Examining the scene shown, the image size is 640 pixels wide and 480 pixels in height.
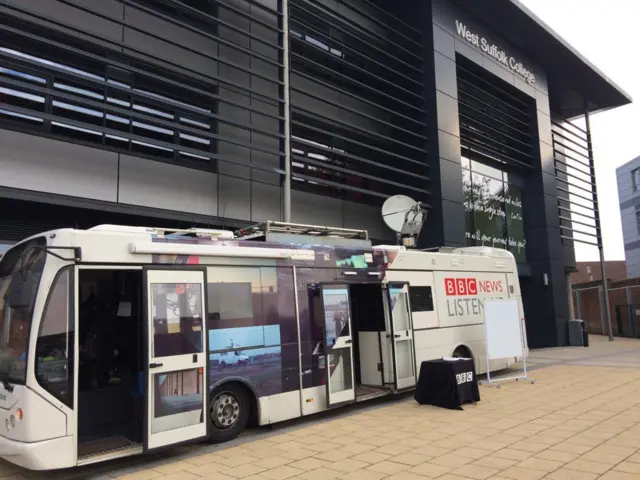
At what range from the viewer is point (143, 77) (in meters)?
10.5

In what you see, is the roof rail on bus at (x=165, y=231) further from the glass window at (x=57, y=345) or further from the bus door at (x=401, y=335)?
the bus door at (x=401, y=335)

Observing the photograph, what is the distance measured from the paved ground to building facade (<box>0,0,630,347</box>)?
5.16m

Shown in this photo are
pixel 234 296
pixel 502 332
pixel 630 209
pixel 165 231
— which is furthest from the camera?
pixel 630 209

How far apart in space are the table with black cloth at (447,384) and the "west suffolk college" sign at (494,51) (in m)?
12.7

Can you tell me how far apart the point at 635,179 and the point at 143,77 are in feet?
158

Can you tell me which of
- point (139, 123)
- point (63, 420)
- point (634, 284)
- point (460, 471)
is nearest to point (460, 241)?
point (139, 123)

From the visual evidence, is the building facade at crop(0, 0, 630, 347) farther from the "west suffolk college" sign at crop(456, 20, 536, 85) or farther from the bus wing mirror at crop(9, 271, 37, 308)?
the bus wing mirror at crop(9, 271, 37, 308)

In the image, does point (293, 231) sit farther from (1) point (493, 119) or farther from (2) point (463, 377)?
(1) point (493, 119)

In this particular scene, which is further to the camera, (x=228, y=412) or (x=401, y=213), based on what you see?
(x=401, y=213)

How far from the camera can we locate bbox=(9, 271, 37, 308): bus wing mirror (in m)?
5.36

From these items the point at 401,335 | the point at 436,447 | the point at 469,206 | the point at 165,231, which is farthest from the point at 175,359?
the point at 469,206

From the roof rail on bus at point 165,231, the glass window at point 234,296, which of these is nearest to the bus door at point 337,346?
the glass window at point 234,296

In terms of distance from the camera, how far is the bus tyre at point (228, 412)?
6.53 m

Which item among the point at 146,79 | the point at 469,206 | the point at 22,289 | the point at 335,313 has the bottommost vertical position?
the point at 335,313
